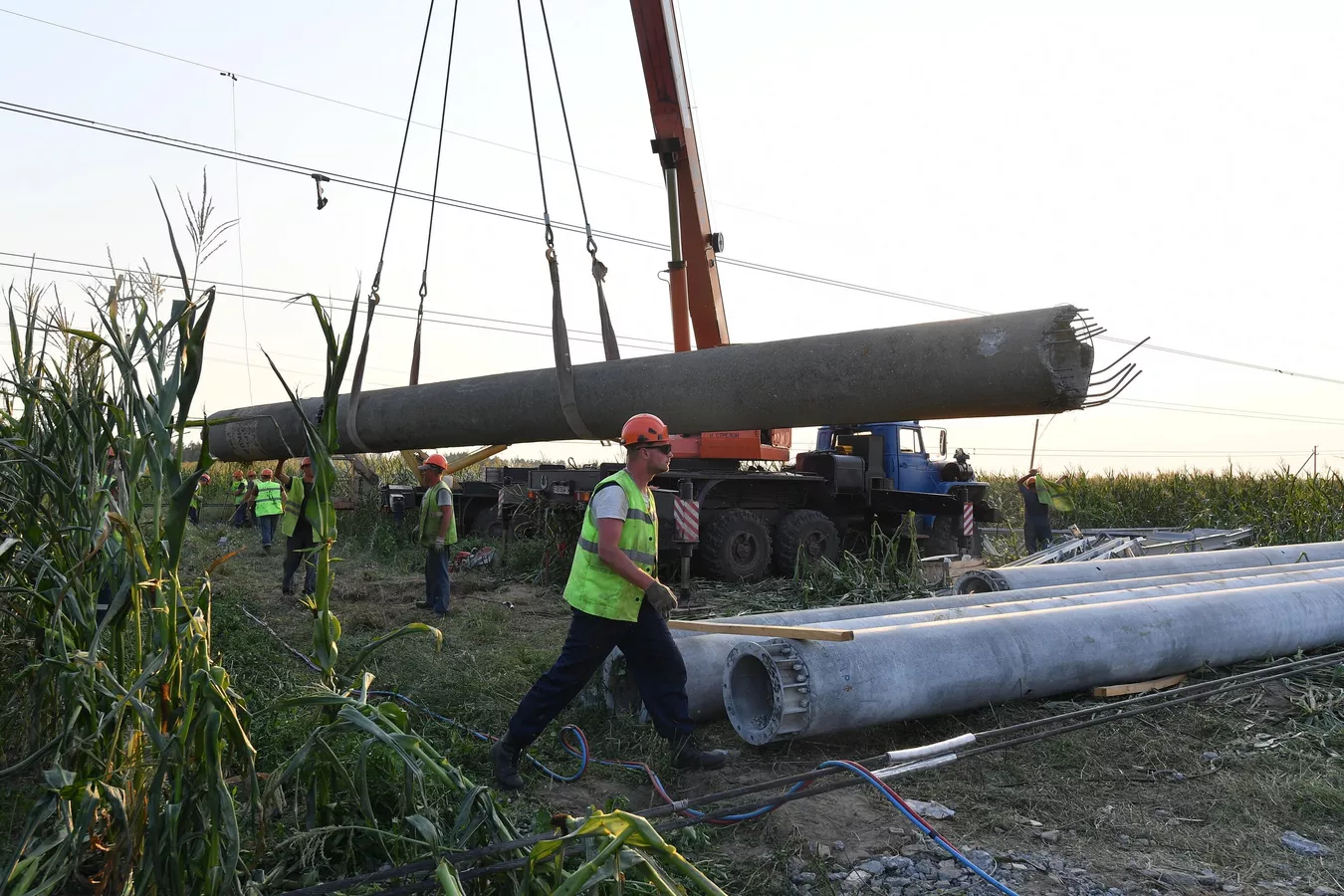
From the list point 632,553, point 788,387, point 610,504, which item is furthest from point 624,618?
point 788,387

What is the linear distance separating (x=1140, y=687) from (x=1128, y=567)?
11.1ft

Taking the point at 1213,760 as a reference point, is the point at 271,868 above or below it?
above

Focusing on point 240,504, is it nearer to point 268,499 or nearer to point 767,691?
point 268,499

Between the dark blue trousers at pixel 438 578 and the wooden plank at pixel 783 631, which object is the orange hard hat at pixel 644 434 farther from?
the dark blue trousers at pixel 438 578

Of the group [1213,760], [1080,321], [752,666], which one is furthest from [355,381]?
[1213,760]

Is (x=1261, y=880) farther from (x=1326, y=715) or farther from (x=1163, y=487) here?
(x=1163, y=487)

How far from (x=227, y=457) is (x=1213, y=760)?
265 inches

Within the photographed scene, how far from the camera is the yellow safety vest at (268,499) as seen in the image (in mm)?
15891

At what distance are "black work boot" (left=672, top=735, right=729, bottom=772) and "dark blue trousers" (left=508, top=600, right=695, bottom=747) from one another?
0.05m

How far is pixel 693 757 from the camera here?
464 cm

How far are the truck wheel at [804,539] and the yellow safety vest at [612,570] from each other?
25.1ft

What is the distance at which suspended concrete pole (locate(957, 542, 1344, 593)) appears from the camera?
833 centimetres

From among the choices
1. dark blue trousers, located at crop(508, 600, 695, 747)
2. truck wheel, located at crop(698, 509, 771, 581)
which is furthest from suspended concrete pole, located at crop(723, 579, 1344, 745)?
truck wheel, located at crop(698, 509, 771, 581)

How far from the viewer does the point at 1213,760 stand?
4965mm
